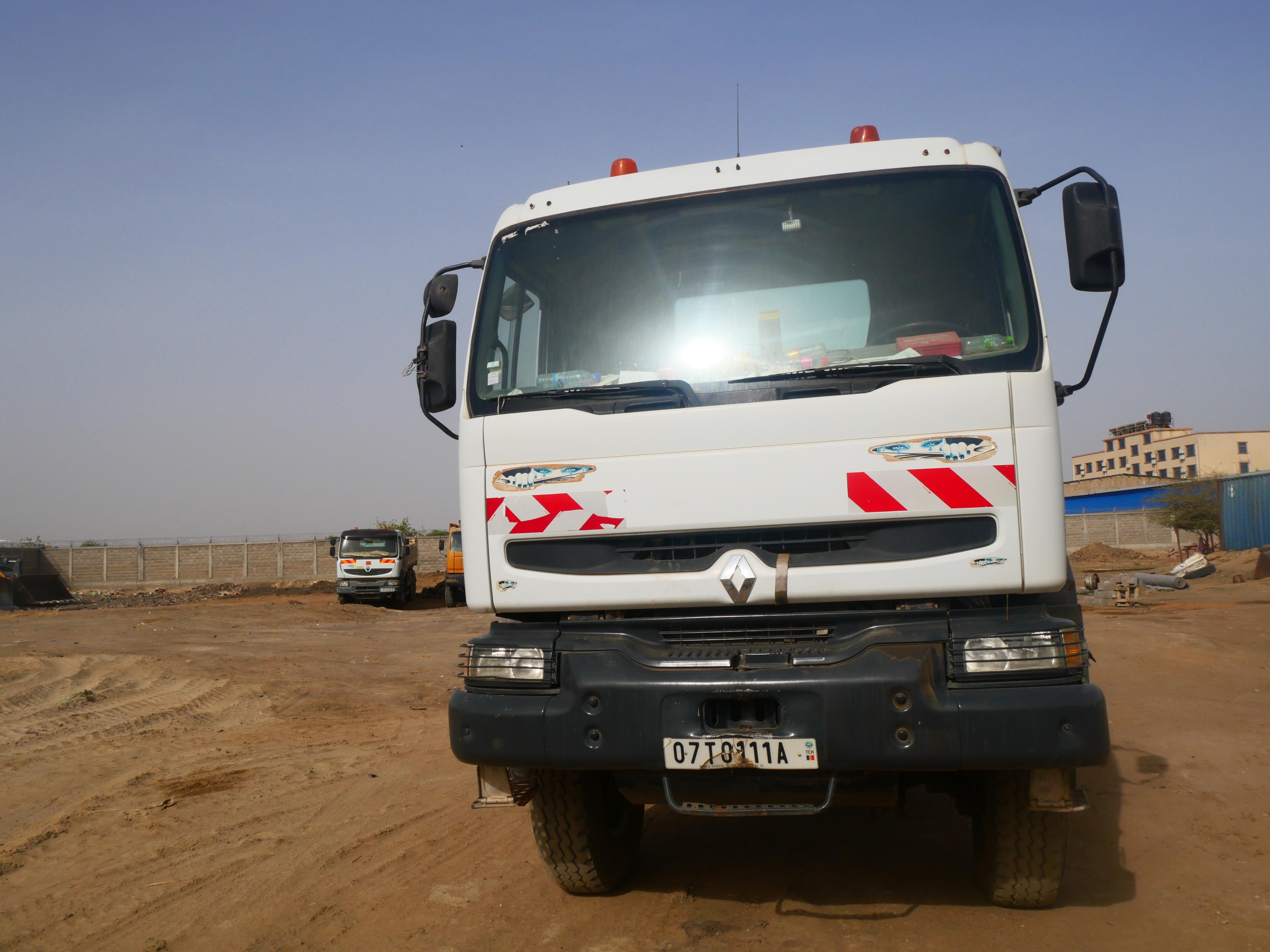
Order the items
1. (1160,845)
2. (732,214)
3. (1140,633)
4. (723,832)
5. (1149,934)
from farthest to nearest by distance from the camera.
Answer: (1140,633)
(723,832)
(1160,845)
(732,214)
(1149,934)

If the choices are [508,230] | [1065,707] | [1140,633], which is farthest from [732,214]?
[1140,633]

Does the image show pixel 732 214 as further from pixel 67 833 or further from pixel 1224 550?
pixel 1224 550

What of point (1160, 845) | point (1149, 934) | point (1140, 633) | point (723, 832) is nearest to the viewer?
point (1149, 934)

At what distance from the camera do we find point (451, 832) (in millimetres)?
4840

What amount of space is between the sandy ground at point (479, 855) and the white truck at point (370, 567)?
1601 cm

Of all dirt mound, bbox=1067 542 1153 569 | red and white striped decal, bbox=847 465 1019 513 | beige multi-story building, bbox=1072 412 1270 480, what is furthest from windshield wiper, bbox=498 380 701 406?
beige multi-story building, bbox=1072 412 1270 480

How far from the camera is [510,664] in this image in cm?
340

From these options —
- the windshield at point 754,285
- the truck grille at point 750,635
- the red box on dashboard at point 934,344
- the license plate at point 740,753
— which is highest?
the windshield at point 754,285

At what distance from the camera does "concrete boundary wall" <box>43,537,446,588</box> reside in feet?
123

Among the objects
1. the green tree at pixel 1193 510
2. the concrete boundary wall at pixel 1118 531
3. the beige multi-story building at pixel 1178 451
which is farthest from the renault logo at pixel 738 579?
the beige multi-story building at pixel 1178 451

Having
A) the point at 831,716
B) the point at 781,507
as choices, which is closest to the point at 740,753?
the point at 831,716

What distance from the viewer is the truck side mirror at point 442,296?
4180 mm

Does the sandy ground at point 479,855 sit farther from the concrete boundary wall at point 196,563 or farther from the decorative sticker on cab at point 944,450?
the concrete boundary wall at point 196,563

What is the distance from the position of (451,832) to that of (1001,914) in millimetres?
2659
